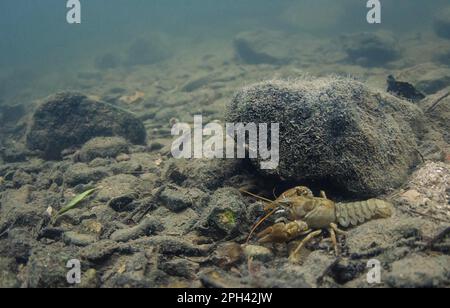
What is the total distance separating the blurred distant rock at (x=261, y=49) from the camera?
20.5 metres

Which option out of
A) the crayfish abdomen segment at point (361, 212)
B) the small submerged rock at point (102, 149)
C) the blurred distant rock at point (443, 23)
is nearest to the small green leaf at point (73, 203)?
the small submerged rock at point (102, 149)

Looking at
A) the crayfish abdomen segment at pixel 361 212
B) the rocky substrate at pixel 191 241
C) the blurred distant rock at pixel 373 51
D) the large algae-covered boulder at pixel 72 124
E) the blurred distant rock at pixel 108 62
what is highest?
the blurred distant rock at pixel 108 62

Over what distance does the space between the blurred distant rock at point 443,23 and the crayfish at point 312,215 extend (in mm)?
22802

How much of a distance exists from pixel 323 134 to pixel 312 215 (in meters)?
1.05

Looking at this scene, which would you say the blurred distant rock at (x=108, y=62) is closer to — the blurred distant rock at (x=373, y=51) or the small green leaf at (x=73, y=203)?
the blurred distant rock at (x=373, y=51)

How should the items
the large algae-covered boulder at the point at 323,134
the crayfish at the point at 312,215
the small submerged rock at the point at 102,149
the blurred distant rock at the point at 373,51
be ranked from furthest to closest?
1. the blurred distant rock at the point at 373,51
2. the small submerged rock at the point at 102,149
3. the large algae-covered boulder at the point at 323,134
4. the crayfish at the point at 312,215

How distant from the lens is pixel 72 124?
8.95 meters

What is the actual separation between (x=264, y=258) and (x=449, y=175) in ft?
9.93

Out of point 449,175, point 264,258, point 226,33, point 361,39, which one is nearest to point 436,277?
point 264,258

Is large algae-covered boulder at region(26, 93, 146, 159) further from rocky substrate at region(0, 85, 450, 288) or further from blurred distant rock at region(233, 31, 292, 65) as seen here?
blurred distant rock at region(233, 31, 292, 65)

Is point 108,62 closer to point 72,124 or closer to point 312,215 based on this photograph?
point 72,124

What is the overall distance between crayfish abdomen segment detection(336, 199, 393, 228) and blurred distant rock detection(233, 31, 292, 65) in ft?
54.8

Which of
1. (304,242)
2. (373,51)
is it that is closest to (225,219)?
(304,242)
